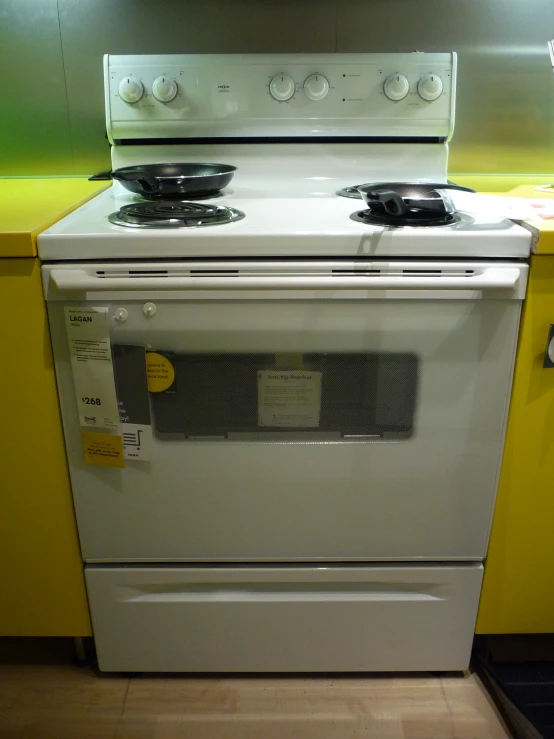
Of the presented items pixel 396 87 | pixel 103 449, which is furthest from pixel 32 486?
pixel 396 87

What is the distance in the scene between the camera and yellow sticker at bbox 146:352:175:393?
0.91 m

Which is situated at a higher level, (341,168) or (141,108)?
(141,108)

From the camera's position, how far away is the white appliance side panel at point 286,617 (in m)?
Answer: 1.06

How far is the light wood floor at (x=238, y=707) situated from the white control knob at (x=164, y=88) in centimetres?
119

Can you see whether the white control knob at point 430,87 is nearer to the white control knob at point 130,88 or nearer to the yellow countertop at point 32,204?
the white control knob at point 130,88

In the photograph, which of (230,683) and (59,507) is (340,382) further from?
(230,683)

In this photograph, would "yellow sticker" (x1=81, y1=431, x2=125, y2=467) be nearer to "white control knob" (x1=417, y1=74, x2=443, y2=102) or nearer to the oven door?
the oven door

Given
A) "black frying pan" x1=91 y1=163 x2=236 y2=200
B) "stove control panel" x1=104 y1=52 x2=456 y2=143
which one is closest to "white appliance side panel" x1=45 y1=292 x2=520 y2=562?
"black frying pan" x1=91 y1=163 x2=236 y2=200

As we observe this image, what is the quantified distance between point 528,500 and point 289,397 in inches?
17.9

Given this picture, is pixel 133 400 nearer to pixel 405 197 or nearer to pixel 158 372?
pixel 158 372

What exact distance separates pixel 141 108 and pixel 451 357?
84cm

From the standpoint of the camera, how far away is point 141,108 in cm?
125

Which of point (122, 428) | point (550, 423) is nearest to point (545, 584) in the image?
point (550, 423)

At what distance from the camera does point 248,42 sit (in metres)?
1.38
